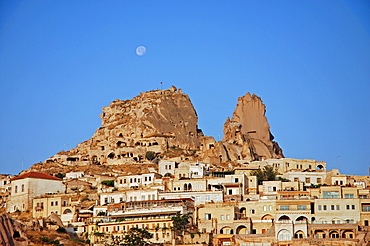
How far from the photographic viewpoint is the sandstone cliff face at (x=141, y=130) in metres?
147

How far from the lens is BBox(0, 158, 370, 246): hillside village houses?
303 ft

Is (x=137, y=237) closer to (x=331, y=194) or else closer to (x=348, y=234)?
(x=348, y=234)

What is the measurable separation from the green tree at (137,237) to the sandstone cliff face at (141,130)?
49073 millimetres

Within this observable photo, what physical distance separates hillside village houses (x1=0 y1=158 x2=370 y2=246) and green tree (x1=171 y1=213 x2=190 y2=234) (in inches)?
22.0

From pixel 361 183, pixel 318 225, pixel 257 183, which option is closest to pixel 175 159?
pixel 257 183

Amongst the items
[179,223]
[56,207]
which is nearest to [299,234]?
[179,223]

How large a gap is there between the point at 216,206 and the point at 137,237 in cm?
1145

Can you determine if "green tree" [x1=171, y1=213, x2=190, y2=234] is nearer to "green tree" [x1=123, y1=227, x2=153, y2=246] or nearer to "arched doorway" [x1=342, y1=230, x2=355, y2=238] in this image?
"green tree" [x1=123, y1=227, x2=153, y2=246]

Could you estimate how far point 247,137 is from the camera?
147m

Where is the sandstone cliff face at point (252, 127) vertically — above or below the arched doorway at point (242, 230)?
above

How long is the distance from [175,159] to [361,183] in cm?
3303

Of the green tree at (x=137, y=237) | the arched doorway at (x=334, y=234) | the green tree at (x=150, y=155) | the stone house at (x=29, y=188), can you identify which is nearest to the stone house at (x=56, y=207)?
the stone house at (x=29, y=188)

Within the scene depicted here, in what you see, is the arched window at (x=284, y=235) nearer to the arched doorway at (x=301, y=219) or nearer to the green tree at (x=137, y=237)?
the arched doorway at (x=301, y=219)

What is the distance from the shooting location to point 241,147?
14138cm
